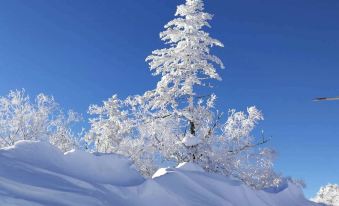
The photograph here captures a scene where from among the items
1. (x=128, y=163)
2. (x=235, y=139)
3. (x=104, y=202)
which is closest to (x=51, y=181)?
(x=104, y=202)

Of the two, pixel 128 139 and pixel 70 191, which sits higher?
pixel 128 139

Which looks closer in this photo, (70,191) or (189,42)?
(70,191)

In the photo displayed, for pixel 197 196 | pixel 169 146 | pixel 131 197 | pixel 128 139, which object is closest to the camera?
pixel 131 197

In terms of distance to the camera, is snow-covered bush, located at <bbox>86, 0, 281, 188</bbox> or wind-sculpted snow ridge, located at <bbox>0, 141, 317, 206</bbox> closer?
wind-sculpted snow ridge, located at <bbox>0, 141, 317, 206</bbox>

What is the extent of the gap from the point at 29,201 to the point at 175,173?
2.21m

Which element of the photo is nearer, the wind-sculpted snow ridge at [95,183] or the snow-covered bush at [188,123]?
the wind-sculpted snow ridge at [95,183]

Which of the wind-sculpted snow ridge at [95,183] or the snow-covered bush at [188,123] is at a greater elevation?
the snow-covered bush at [188,123]

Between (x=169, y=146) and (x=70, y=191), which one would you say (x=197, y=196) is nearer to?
(x=70, y=191)

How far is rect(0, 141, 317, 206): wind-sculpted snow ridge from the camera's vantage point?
401 cm

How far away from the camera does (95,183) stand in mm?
4672

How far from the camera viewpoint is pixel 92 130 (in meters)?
24.9

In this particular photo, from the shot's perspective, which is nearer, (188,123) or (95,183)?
(95,183)

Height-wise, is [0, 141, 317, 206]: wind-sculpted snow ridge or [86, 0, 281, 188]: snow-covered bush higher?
[86, 0, 281, 188]: snow-covered bush

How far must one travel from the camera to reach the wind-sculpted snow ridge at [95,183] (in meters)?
4.01
